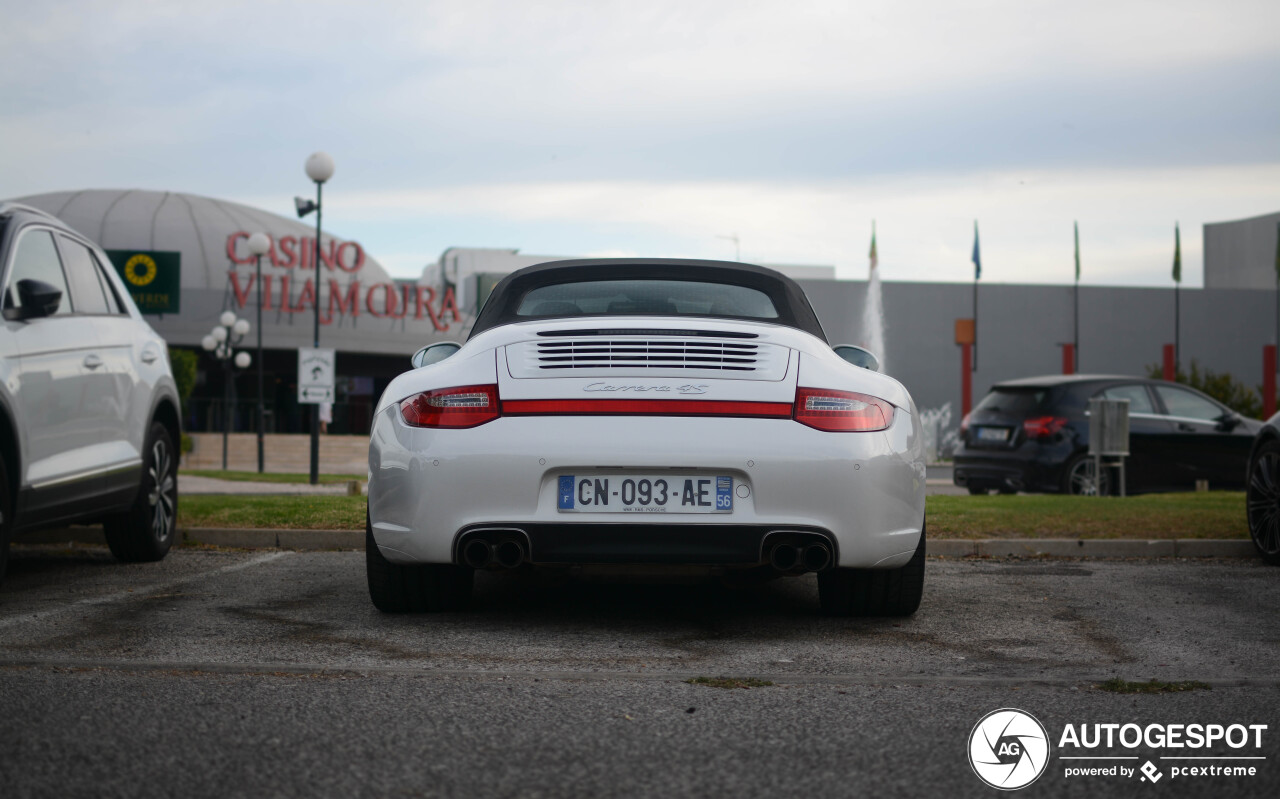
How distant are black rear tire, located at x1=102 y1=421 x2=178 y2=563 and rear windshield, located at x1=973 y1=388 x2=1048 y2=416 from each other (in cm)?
890

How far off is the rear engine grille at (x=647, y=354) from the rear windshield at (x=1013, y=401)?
958 cm

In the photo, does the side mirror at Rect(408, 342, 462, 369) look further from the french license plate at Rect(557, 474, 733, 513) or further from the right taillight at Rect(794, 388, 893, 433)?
the right taillight at Rect(794, 388, 893, 433)

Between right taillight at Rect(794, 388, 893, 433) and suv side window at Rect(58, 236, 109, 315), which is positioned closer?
right taillight at Rect(794, 388, 893, 433)

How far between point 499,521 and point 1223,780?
240 cm

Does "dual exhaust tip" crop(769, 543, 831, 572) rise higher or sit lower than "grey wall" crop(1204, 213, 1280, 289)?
lower

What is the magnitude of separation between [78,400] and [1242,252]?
79.4 meters

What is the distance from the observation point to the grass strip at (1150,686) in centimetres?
369

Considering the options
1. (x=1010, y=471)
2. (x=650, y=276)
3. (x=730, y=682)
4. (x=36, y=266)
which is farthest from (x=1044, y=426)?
(x=730, y=682)

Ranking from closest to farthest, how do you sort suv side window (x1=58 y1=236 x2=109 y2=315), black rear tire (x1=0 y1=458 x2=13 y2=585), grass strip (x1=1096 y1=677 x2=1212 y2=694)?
grass strip (x1=1096 y1=677 x2=1212 y2=694)
black rear tire (x1=0 y1=458 x2=13 y2=585)
suv side window (x1=58 y1=236 x2=109 y2=315)

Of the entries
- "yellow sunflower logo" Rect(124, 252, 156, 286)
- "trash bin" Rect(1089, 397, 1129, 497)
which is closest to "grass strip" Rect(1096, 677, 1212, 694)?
"trash bin" Rect(1089, 397, 1129, 497)

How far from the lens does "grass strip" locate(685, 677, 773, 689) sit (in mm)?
3732

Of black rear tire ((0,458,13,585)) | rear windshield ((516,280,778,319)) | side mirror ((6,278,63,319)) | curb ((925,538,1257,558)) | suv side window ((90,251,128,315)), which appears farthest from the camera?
curb ((925,538,1257,558))

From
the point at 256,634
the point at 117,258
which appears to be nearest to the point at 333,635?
the point at 256,634

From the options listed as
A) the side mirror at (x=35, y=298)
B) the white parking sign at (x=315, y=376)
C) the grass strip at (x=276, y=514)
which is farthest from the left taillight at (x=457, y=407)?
the white parking sign at (x=315, y=376)
